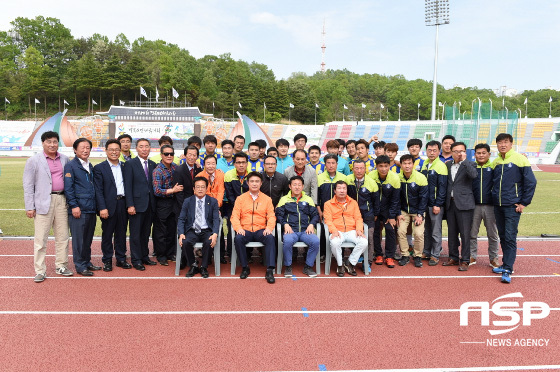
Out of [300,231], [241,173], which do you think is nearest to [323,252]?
[300,231]

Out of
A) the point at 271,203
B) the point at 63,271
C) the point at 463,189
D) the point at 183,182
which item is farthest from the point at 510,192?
the point at 63,271

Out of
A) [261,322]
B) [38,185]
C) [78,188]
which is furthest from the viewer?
[78,188]

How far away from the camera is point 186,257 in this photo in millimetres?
5316

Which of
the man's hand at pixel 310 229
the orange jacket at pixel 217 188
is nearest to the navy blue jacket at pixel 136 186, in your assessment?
the orange jacket at pixel 217 188

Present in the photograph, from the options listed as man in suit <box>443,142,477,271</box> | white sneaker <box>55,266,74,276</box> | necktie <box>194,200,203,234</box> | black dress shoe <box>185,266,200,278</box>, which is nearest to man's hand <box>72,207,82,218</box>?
white sneaker <box>55,266,74,276</box>

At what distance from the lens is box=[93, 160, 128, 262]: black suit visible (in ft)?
17.2

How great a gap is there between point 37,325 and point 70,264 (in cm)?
217

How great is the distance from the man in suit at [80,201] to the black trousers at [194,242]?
1.25 meters

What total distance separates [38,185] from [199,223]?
2.02 metres

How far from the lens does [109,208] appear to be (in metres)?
5.29

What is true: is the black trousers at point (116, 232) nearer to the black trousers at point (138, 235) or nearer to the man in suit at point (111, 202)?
the man in suit at point (111, 202)

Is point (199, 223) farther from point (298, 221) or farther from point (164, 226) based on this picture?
point (298, 221)

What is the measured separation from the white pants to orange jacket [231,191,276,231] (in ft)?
2.82

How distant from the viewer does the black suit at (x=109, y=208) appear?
17.2 ft
